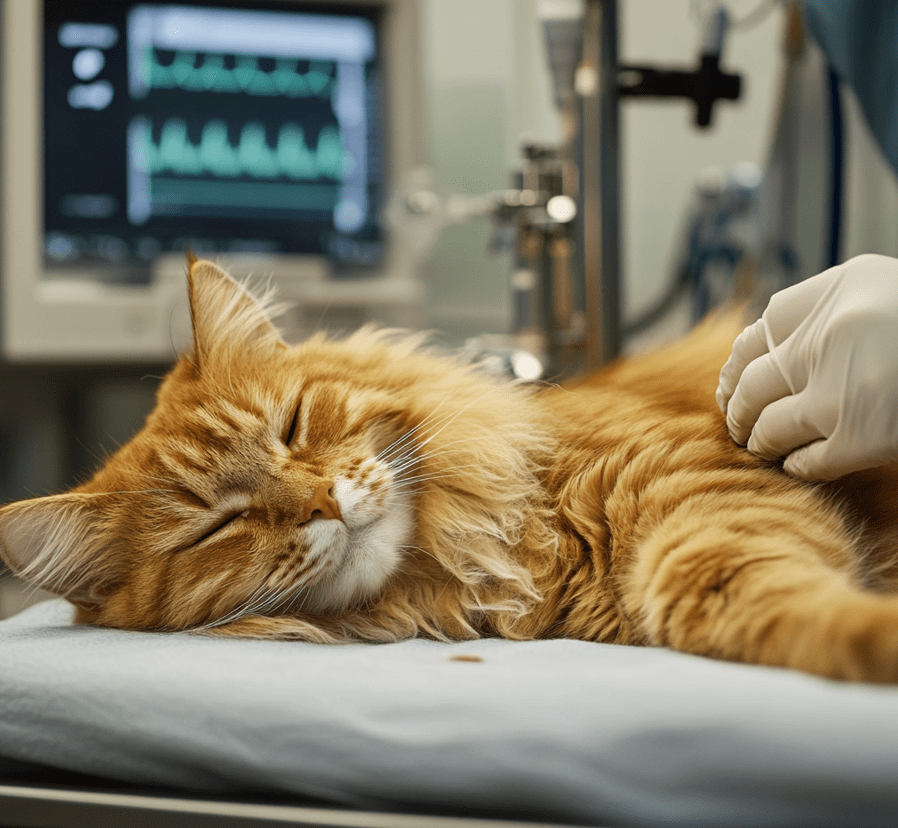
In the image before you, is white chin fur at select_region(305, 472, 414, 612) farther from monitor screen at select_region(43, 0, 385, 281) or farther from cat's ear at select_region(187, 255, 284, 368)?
monitor screen at select_region(43, 0, 385, 281)

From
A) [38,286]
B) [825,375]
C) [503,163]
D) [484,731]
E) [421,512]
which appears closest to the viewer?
[484,731]

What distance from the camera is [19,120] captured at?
8.37 ft

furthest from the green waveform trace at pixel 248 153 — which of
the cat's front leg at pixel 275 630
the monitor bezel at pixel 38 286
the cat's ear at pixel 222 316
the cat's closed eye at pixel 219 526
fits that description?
the cat's front leg at pixel 275 630

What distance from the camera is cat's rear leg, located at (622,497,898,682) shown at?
568 mm

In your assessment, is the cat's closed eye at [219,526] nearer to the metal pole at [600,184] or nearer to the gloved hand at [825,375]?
the gloved hand at [825,375]

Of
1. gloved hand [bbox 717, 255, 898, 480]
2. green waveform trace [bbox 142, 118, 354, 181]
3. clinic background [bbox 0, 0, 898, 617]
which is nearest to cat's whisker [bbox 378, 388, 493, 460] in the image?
gloved hand [bbox 717, 255, 898, 480]

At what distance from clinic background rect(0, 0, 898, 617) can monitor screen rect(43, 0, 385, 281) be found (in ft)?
0.96

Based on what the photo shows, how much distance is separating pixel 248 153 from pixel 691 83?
165 centimetres

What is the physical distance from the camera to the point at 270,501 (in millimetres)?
945

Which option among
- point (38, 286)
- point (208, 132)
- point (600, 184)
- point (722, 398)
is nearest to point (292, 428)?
point (722, 398)

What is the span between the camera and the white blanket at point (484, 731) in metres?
0.48

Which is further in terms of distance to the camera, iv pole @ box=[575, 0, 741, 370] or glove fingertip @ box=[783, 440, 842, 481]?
iv pole @ box=[575, 0, 741, 370]

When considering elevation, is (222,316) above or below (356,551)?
above

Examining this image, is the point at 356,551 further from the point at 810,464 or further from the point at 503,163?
the point at 503,163
